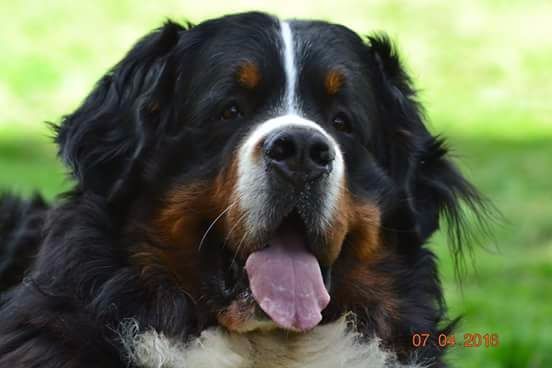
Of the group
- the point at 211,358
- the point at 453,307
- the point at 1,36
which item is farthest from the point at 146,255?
the point at 1,36

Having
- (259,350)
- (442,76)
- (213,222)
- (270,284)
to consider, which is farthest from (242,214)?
(442,76)

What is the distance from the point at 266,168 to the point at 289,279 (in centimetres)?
40

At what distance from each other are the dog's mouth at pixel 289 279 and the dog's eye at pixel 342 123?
19.1 inches

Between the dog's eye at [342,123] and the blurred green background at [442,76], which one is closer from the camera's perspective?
the dog's eye at [342,123]

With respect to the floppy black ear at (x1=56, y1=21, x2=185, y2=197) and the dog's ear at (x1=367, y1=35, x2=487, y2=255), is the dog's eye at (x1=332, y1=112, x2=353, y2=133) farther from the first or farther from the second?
the floppy black ear at (x1=56, y1=21, x2=185, y2=197)

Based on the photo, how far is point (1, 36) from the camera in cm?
1722

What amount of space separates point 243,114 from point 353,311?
857mm

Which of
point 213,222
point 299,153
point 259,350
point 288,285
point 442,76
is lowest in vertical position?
point 442,76

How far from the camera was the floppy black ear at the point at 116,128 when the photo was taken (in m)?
4.39

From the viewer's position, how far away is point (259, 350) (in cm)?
421

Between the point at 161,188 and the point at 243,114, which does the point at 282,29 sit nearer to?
the point at 243,114

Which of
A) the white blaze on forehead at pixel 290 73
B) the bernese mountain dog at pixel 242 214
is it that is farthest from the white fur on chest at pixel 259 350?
the white blaze on forehead at pixel 290 73

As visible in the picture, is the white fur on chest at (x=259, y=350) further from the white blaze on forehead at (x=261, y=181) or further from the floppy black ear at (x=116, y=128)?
the floppy black ear at (x=116, y=128)

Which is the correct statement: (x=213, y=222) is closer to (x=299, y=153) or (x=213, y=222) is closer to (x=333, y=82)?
(x=299, y=153)
